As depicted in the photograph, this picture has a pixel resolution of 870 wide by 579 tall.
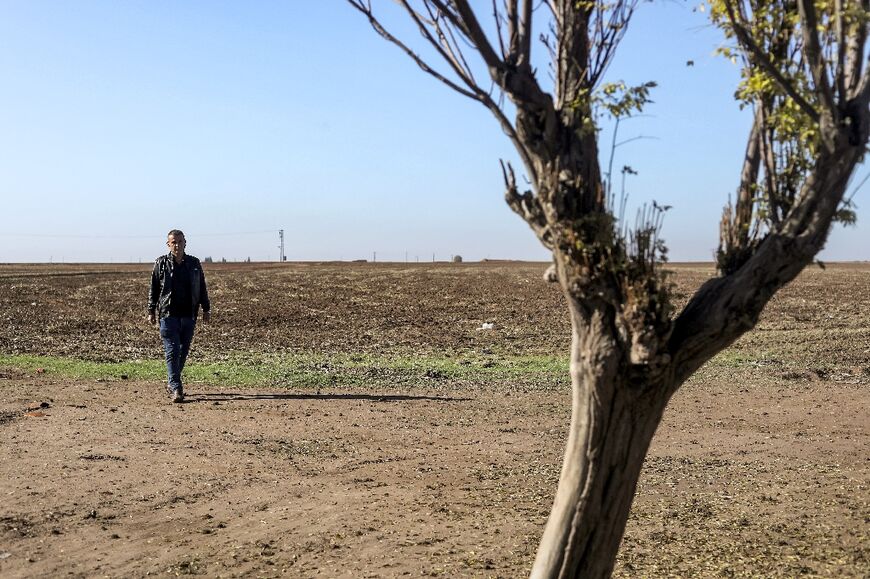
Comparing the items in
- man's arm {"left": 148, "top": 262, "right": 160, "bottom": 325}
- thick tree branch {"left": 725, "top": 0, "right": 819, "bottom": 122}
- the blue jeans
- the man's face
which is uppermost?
thick tree branch {"left": 725, "top": 0, "right": 819, "bottom": 122}

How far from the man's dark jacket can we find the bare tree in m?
8.99

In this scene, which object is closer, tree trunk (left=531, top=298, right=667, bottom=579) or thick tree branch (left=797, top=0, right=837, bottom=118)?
thick tree branch (left=797, top=0, right=837, bottom=118)

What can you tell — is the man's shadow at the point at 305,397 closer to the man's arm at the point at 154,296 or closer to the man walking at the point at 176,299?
the man walking at the point at 176,299

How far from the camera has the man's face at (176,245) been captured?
13305mm

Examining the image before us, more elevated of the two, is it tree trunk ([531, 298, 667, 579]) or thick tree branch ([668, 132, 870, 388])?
thick tree branch ([668, 132, 870, 388])

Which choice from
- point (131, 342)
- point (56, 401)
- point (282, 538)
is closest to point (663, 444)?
point (282, 538)

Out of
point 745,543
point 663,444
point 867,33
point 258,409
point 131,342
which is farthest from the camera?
point 131,342

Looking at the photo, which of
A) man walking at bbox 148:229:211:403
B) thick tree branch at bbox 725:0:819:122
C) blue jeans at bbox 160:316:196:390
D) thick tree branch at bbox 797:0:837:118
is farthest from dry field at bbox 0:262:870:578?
thick tree branch at bbox 797:0:837:118

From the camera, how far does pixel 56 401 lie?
1334cm

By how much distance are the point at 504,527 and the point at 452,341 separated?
14864 mm

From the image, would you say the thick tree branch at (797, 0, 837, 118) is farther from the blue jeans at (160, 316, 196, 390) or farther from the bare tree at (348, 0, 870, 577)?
the blue jeans at (160, 316, 196, 390)

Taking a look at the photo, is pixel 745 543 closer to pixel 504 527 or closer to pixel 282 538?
pixel 504 527

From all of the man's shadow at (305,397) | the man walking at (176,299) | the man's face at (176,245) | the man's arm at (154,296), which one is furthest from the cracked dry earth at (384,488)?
the man's face at (176,245)

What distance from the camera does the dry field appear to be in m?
7.11
